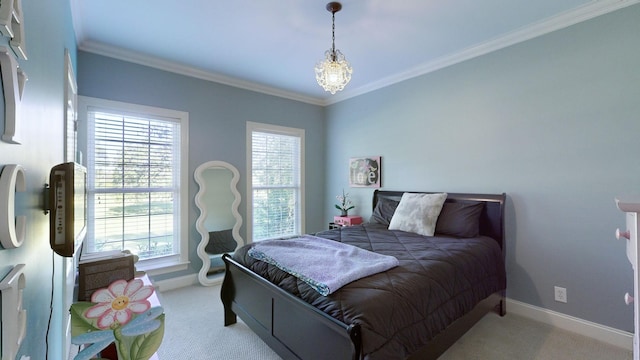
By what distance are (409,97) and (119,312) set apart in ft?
11.8

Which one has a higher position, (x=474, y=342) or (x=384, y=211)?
(x=384, y=211)

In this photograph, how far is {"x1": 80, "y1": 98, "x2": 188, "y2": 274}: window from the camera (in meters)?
2.93

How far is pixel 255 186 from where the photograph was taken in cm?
413

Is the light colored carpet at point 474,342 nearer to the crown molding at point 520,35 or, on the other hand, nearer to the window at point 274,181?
the window at point 274,181

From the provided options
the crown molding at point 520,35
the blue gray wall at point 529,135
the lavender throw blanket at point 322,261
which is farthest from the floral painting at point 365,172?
the lavender throw blanket at point 322,261

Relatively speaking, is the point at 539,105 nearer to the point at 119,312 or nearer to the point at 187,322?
the point at 119,312

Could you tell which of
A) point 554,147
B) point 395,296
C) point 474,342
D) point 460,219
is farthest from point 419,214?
point 395,296

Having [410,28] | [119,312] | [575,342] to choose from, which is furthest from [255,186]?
[575,342]

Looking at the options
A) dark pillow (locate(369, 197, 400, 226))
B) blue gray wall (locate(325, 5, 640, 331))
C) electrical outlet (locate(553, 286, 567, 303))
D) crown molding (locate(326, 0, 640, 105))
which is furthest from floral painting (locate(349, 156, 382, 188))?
electrical outlet (locate(553, 286, 567, 303))

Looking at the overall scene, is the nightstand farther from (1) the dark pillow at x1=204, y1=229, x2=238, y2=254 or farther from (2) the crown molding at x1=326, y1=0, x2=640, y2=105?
(2) the crown molding at x1=326, y1=0, x2=640, y2=105

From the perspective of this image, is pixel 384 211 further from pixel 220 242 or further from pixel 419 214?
pixel 220 242

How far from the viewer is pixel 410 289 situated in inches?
64.7

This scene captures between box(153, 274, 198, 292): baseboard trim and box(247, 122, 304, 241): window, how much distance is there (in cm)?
87

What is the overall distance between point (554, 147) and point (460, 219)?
40.2 inches
